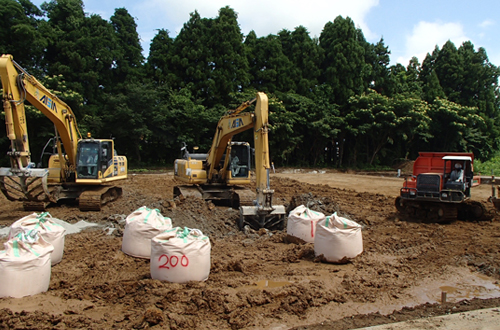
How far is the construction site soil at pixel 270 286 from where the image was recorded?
446 cm

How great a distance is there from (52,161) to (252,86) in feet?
73.4

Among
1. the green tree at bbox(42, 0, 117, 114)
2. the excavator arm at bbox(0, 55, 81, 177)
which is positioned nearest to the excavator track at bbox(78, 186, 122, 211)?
the excavator arm at bbox(0, 55, 81, 177)

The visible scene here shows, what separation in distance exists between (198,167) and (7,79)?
568 cm

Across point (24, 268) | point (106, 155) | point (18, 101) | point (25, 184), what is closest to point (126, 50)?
point (106, 155)

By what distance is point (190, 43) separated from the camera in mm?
31484

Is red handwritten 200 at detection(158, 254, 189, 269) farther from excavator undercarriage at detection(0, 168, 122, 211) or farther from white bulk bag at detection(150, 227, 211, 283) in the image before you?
excavator undercarriage at detection(0, 168, 122, 211)

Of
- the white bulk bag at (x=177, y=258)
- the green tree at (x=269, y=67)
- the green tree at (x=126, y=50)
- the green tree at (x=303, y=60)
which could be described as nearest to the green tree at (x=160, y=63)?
the green tree at (x=126, y=50)

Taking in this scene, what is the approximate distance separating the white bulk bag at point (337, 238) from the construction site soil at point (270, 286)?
171 mm

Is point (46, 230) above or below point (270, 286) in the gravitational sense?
above

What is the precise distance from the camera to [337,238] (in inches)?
250

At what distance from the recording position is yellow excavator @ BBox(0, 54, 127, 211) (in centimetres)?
986

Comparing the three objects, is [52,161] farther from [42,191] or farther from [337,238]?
[337,238]

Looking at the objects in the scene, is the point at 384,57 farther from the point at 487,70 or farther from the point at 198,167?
the point at 198,167

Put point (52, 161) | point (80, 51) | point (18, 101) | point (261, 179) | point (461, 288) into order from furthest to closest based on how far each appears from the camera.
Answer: point (80, 51), point (52, 161), point (18, 101), point (261, 179), point (461, 288)
